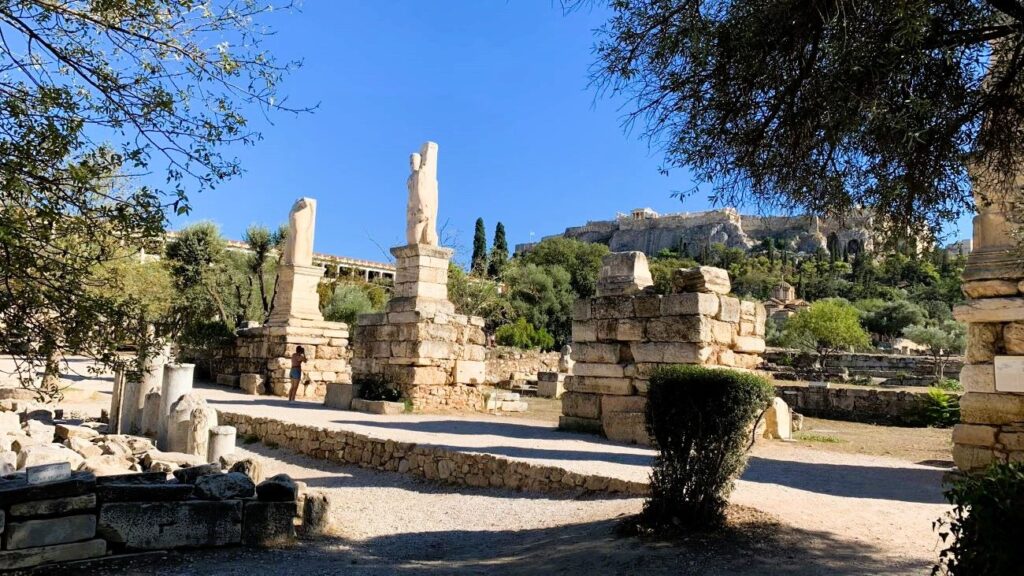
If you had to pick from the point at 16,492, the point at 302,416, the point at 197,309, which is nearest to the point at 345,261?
the point at 197,309

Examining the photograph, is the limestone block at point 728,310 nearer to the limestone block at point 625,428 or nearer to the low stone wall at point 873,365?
the limestone block at point 625,428

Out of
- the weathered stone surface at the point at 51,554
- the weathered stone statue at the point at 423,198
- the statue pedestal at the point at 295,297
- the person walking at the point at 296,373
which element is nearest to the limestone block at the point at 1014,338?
the weathered stone surface at the point at 51,554

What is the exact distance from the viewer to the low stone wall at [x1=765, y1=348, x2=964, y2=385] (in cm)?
2680

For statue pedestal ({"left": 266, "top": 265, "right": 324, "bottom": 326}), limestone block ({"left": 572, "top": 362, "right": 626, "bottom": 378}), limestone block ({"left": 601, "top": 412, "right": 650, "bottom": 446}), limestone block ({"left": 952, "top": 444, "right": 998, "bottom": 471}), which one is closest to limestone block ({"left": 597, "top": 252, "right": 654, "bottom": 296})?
limestone block ({"left": 572, "top": 362, "right": 626, "bottom": 378})

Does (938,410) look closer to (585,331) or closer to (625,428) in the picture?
(625,428)

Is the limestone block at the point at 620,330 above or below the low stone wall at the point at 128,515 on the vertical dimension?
above

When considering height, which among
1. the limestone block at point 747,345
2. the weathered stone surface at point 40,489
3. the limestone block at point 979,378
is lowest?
the weathered stone surface at point 40,489

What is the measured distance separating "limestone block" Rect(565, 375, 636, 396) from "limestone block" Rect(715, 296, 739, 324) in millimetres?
1682

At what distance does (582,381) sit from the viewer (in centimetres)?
1193

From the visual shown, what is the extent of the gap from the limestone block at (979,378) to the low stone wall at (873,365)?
2007 centimetres

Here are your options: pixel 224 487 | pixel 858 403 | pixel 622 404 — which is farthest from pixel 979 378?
pixel 858 403

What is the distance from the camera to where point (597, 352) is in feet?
38.2

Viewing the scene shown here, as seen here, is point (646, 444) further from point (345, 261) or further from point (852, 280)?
point (852, 280)

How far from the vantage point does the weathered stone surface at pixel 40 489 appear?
5.43m
